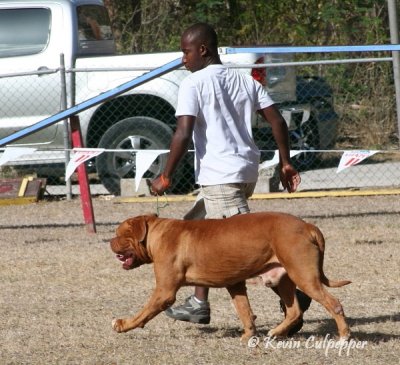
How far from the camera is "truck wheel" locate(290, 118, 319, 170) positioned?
13289mm

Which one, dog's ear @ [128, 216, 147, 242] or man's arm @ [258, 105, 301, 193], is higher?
man's arm @ [258, 105, 301, 193]

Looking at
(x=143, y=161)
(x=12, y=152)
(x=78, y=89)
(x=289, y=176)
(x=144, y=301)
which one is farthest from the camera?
(x=78, y=89)

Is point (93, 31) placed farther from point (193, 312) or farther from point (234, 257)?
point (234, 257)

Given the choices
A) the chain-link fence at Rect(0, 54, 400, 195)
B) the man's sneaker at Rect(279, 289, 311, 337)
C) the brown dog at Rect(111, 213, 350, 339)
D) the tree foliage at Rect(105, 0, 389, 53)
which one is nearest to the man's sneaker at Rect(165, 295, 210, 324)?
the brown dog at Rect(111, 213, 350, 339)

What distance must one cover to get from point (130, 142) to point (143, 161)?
1.85 m

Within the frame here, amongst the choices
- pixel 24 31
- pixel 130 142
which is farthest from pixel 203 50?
pixel 24 31

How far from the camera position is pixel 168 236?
19.4 feet

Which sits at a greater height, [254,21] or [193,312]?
[193,312]

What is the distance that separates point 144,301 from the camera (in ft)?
24.4

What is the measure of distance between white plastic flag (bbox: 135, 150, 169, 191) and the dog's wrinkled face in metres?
4.64

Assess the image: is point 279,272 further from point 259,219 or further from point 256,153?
point 256,153

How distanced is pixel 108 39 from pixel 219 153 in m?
8.11

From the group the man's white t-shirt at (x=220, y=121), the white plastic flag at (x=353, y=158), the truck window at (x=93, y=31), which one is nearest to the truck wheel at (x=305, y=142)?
the white plastic flag at (x=353, y=158)

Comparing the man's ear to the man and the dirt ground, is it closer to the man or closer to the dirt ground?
the man
